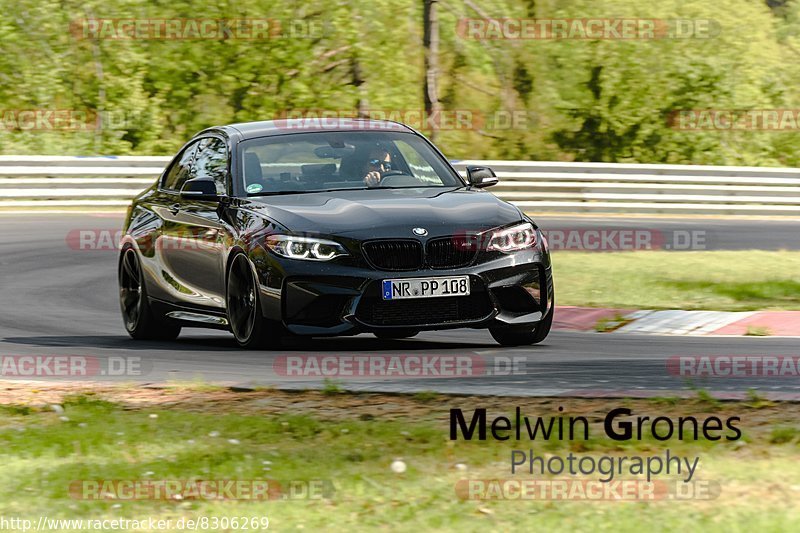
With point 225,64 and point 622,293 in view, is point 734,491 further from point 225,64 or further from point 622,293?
point 225,64

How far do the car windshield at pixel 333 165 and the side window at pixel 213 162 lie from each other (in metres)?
0.20

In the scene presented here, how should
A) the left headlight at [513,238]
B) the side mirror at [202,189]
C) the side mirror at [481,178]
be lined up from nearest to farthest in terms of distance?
the left headlight at [513,238] < the side mirror at [202,189] < the side mirror at [481,178]

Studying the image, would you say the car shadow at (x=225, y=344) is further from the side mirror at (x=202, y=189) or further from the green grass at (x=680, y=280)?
the green grass at (x=680, y=280)

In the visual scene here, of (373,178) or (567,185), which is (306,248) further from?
(567,185)

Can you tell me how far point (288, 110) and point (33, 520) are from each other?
2725 cm

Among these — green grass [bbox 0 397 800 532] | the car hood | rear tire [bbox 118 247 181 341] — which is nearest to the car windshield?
the car hood

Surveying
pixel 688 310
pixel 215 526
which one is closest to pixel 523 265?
pixel 688 310

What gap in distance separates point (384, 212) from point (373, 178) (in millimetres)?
960

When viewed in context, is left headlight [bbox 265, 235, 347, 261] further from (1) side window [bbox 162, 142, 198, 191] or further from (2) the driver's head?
(1) side window [bbox 162, 142, 198, 191]

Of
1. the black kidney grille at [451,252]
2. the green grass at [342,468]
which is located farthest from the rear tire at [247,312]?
the green grass at [342,468]

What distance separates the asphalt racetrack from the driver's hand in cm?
116

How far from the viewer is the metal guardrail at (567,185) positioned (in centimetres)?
2445

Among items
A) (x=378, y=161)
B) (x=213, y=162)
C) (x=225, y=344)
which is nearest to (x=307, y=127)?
→ (x=378, y=161)

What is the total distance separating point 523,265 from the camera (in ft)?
31.8
